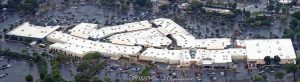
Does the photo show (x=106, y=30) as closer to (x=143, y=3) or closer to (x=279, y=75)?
(x=143, y=3)

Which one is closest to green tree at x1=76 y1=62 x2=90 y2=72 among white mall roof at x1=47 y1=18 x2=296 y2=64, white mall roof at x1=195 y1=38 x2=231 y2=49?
white mall roof at x1=47 y1=18 x2=296 y2=64

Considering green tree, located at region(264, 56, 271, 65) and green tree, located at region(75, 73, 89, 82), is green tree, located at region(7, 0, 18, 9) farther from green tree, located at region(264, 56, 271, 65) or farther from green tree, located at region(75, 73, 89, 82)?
green tree, located at region(264, 56, 271, 65)

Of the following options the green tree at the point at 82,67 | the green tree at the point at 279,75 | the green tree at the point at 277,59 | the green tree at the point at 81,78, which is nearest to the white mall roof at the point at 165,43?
the green tree at the point at 277,59

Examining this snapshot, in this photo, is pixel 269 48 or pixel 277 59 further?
pixel 269 48

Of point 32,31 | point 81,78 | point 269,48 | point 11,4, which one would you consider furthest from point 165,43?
point 11,4

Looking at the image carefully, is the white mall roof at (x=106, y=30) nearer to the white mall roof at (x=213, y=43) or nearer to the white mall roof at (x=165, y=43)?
the white mall roof at (x=165, y=43)

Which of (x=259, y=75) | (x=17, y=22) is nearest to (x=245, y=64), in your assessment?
(x=259, y=75)
